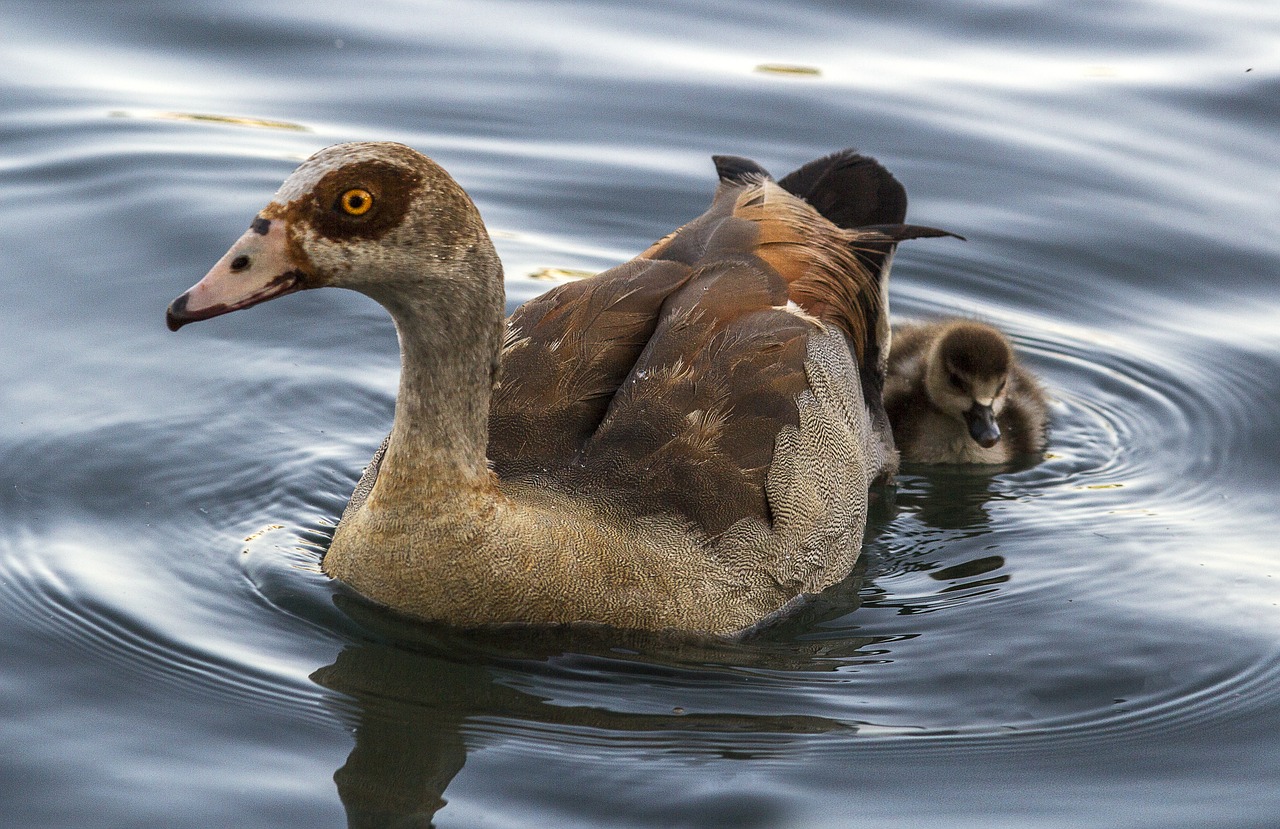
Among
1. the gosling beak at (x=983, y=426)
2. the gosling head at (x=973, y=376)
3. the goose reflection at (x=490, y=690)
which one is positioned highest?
the gosling head at (x=973, y=376)

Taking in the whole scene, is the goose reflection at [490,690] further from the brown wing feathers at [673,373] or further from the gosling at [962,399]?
the gosling at [962,399]

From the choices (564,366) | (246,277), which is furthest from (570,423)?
(246,277)

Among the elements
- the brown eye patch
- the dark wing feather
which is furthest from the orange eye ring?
the dark wing feather

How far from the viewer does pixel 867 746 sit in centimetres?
641

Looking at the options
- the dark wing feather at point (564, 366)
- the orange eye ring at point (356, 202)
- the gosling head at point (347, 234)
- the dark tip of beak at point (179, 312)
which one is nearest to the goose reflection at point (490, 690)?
the dark wing feather at point (564, 366)

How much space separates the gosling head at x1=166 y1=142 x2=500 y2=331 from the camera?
607 cm

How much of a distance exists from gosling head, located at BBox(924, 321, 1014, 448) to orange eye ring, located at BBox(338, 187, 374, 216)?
11.9 feet

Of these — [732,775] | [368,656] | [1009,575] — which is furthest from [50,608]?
[1009,575]

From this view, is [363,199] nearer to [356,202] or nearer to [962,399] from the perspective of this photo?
[356,202]

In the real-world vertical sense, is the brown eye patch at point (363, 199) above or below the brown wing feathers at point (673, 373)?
above

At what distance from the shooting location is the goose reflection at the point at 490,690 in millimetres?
6195

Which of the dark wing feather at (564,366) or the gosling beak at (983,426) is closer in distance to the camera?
the dark wing feather at (564,366)

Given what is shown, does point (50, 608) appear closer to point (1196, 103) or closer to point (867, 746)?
point (867, 746)

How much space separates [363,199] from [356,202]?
25mm
